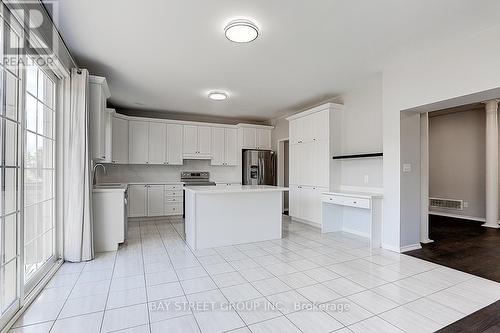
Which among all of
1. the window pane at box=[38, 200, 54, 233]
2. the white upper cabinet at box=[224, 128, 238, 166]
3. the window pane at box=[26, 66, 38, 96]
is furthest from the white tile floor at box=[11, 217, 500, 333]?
the white upper cabinet at box=[224, 128, 238, 166]

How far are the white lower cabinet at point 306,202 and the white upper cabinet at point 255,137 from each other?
1.84 metres

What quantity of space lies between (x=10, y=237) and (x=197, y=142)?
4.76 metres

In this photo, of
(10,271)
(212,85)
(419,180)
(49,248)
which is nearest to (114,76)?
(212,85)

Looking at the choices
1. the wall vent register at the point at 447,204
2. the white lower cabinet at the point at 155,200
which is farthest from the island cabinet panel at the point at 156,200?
the wall vent register at the point at 447,204

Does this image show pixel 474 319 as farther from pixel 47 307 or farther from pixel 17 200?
pixel 17 200

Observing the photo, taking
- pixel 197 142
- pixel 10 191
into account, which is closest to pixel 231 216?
pixel 10 191

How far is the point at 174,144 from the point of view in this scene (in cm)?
629

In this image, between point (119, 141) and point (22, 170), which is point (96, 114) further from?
point (119, 141)

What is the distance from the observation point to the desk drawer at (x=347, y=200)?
147 inches

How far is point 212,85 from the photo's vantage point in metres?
4.44

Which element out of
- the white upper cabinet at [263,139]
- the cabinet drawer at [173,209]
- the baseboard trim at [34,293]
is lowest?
the baseboard trim at [34,293]

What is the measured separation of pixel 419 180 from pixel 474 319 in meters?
2.18

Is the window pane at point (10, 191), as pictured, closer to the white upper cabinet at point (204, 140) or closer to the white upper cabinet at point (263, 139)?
the white upper cabinet at point (204, 140)

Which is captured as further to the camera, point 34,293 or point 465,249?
point 465,249
